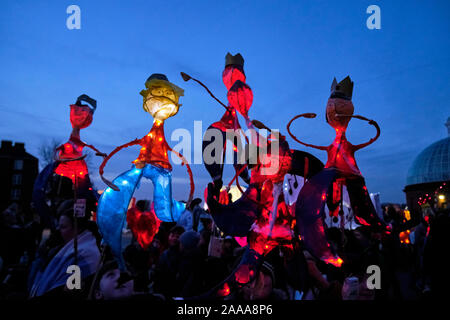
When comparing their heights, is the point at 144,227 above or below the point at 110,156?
below

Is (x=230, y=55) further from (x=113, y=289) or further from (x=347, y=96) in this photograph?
(x=113, y=289)

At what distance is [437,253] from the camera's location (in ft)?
12.5

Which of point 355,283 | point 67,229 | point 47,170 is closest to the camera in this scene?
point 355,283

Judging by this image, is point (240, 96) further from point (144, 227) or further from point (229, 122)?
point (144, 227)

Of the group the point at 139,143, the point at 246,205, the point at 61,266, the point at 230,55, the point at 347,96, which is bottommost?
the point at 61,266

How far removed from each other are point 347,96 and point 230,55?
1256 mm

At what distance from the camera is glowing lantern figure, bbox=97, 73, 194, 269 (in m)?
2.76

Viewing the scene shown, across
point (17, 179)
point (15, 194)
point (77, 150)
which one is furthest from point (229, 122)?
point (15, 194)

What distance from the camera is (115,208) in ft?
9.12

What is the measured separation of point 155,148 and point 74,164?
43.4 inches

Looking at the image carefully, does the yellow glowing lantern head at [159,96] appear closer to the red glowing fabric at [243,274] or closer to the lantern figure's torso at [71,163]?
the lantern figure's torso at [71,163]

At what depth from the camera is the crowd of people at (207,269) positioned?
2.28m

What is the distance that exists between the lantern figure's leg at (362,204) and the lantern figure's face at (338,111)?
21.4 inches
